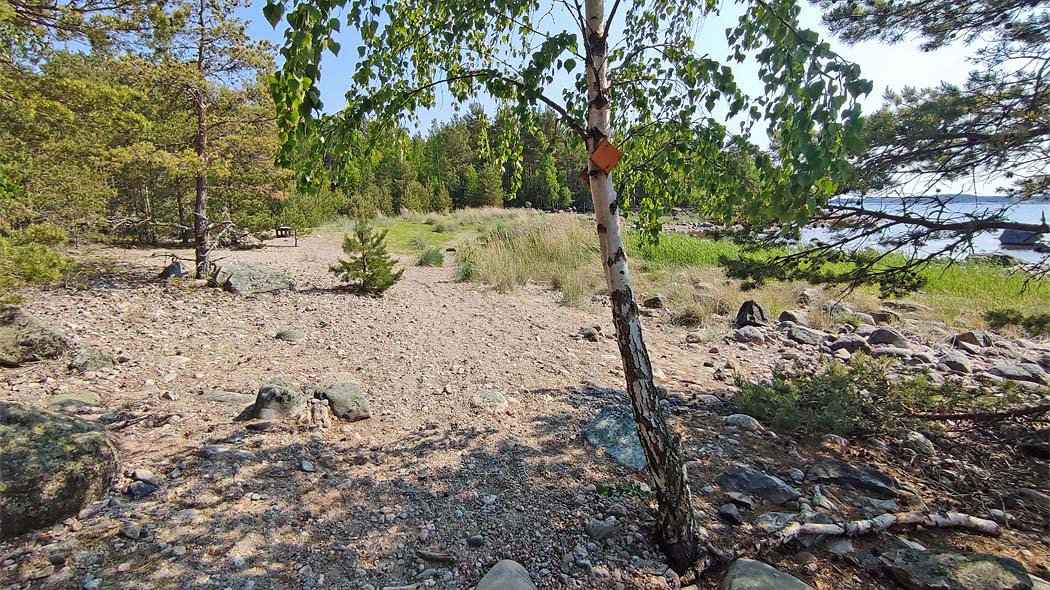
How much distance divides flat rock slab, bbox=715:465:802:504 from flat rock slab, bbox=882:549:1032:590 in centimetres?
55

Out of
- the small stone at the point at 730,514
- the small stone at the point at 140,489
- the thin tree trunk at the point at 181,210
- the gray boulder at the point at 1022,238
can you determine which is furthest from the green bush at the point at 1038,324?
the thin tree trunk at the point at 181,210

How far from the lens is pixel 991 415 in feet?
10.7

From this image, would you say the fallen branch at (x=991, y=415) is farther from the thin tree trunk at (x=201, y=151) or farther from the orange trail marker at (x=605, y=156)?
the thin tree trunk at (x=201, y=151)

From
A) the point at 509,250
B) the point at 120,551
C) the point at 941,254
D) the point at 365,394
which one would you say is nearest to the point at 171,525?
the point at 120,551

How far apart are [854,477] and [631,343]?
6.33 ft

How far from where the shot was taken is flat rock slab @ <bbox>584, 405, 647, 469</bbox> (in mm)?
2965

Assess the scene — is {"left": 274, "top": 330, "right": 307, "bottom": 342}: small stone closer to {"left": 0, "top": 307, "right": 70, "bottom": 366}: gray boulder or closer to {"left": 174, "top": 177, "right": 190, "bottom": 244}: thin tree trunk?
{"left": 0, "top": 307, "right": 70, "bottom": 366}: gray boulder

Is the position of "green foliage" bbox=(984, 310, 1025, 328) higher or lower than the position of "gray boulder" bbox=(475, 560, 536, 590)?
higher

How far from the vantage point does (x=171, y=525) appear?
2.12 m

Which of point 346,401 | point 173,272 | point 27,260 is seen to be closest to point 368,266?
point 173,272

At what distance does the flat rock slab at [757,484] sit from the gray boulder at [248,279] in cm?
699

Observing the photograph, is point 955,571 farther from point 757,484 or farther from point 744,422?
point 744,422

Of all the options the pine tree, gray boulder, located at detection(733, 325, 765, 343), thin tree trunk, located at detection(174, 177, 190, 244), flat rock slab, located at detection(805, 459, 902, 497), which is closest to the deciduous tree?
flat rock slab, located at detection(805, 459, 902, 497)

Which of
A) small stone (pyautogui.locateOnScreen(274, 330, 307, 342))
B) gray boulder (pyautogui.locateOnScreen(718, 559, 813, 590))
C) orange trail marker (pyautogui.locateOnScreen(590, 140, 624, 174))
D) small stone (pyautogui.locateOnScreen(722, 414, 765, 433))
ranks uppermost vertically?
orange trail marker (pyautogui.locateOnScreen(590, 140, 624, 174))
